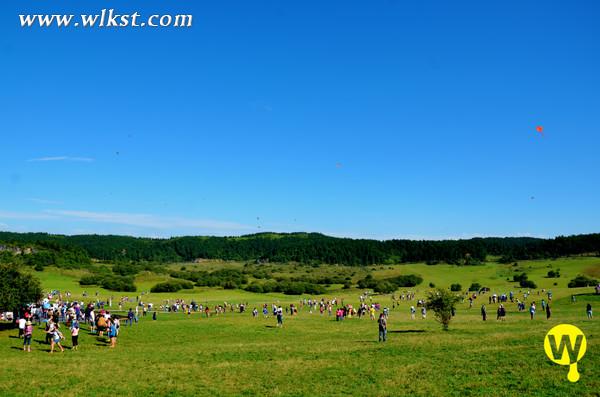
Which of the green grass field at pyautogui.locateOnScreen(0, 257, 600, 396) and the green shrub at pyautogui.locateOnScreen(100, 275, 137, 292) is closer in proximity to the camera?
the green grass field at pyautogui.locateOnScreen(0, 257, 600, 396)

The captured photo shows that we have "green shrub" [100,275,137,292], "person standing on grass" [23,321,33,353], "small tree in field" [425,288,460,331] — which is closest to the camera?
"person standing on grass" [23,321,33,353]

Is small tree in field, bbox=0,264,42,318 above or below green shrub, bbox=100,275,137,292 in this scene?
above

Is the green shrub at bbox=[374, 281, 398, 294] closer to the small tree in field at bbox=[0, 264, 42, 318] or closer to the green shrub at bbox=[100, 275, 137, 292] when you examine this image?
the green shrub at bbox=[100, 275, 137, 292]

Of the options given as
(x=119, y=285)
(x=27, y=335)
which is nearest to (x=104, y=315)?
(x=27, y=335)

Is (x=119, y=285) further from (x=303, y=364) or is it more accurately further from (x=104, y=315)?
(x=303, y=364)

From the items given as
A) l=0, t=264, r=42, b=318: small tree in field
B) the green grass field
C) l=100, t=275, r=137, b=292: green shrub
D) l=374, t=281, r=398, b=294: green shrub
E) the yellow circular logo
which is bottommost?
l=374, t=281, r=398, b=294: green shrub

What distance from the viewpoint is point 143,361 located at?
2658 cm

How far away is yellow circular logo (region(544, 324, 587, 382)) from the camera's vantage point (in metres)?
21.8

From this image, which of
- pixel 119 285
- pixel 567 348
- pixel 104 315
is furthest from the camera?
pixel 119 285

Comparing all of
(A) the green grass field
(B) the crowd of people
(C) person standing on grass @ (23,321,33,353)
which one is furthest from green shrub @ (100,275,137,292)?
(C) person standing on grass @ (23,321,33,353)

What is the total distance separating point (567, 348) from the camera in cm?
2650

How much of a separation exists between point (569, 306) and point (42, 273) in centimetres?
10963

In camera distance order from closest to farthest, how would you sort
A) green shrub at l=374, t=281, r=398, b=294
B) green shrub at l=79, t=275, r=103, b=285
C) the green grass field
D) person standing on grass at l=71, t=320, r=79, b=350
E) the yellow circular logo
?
the green grass field → the yellow circular logo → person standing on grass at l=71, t=320, r=79, b=350 → green shrub at l=79, t=275, r=103, b=285 → green shrub at l=374, t=281, r=398, b=294

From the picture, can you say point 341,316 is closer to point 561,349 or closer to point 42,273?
point 561,349
